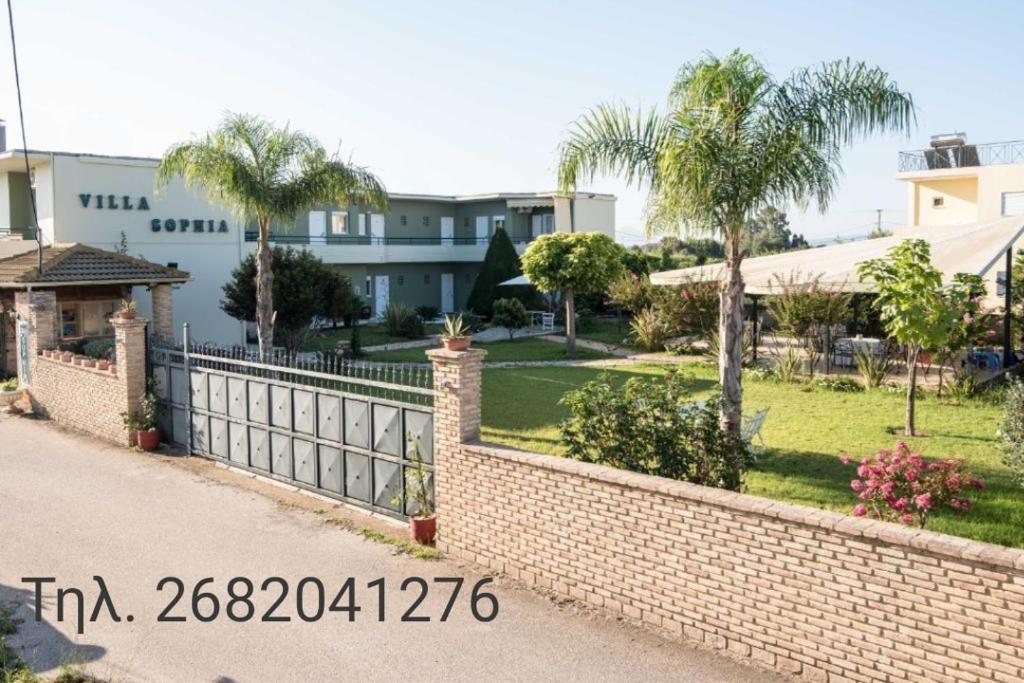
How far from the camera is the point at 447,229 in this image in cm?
4256

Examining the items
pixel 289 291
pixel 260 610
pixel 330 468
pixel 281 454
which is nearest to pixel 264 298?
pixel 289 291

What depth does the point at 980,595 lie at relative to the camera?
627cm

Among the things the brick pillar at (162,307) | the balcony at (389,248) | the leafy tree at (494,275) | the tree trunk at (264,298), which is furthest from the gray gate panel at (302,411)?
the leafy tree at (494,275)

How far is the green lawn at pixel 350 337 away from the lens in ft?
95.1

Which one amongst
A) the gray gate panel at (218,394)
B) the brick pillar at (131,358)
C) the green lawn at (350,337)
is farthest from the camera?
the green lawn at (350,337)

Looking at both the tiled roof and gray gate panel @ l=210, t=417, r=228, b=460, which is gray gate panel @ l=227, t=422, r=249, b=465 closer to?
gray gate panel @ l=210, t=417, r=228, b=460

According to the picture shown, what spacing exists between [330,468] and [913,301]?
8.87 m

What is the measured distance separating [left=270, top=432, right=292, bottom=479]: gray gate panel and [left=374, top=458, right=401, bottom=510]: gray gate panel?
6.71 feet

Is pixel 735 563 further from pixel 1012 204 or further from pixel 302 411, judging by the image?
pixel 1012 204

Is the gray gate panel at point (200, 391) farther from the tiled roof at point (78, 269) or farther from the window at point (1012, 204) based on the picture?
the window at point (1012, 204)

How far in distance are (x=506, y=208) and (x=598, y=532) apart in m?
33.1

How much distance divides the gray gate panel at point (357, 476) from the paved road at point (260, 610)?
0.57 metres

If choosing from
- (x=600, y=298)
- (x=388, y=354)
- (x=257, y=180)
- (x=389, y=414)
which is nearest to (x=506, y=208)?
(x=600, y=298)

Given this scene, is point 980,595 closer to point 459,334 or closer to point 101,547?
point 459,334
